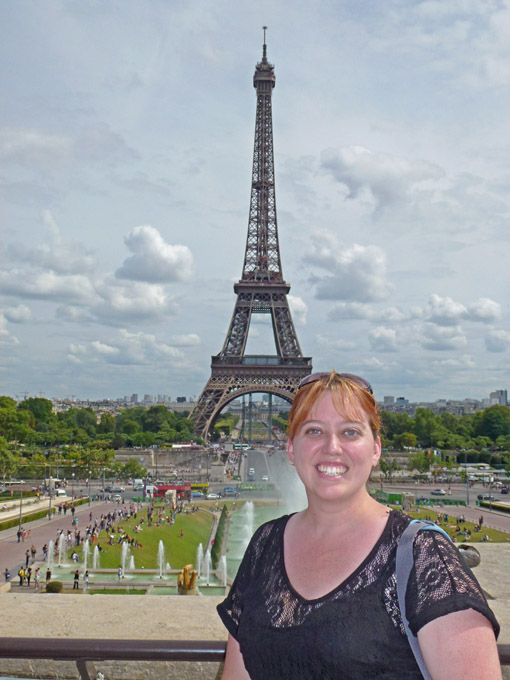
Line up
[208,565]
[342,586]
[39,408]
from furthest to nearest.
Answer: [39,408], [208,565], [342,586]

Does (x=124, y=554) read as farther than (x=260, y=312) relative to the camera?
No

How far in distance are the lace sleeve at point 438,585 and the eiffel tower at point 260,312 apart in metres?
69.3

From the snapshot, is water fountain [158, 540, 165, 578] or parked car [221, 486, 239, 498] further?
parked car [221, 486, 239, 498]

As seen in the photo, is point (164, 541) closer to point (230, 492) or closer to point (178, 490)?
point (178, 490)

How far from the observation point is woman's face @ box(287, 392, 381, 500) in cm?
262

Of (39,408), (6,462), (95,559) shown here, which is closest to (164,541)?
(95,559)

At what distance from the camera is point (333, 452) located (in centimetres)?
264

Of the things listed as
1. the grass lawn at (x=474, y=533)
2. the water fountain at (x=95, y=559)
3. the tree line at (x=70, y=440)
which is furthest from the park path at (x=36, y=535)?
the grass lawn at (x=474, y=533)

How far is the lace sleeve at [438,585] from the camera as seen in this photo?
2023mm

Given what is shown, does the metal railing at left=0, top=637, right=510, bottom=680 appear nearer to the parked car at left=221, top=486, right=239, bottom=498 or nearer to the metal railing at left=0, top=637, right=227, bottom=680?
the metal railing at left=0, top=637, right=227, bottom=680

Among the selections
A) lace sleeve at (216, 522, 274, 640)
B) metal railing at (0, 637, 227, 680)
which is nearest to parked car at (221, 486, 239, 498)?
metal railing at (0, 637, 227, 680)

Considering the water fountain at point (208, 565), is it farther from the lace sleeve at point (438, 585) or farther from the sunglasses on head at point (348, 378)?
the lace sleeve at point (438, 585)

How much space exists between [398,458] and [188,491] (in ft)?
95.2

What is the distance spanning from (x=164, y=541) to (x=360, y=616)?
95.5ft
